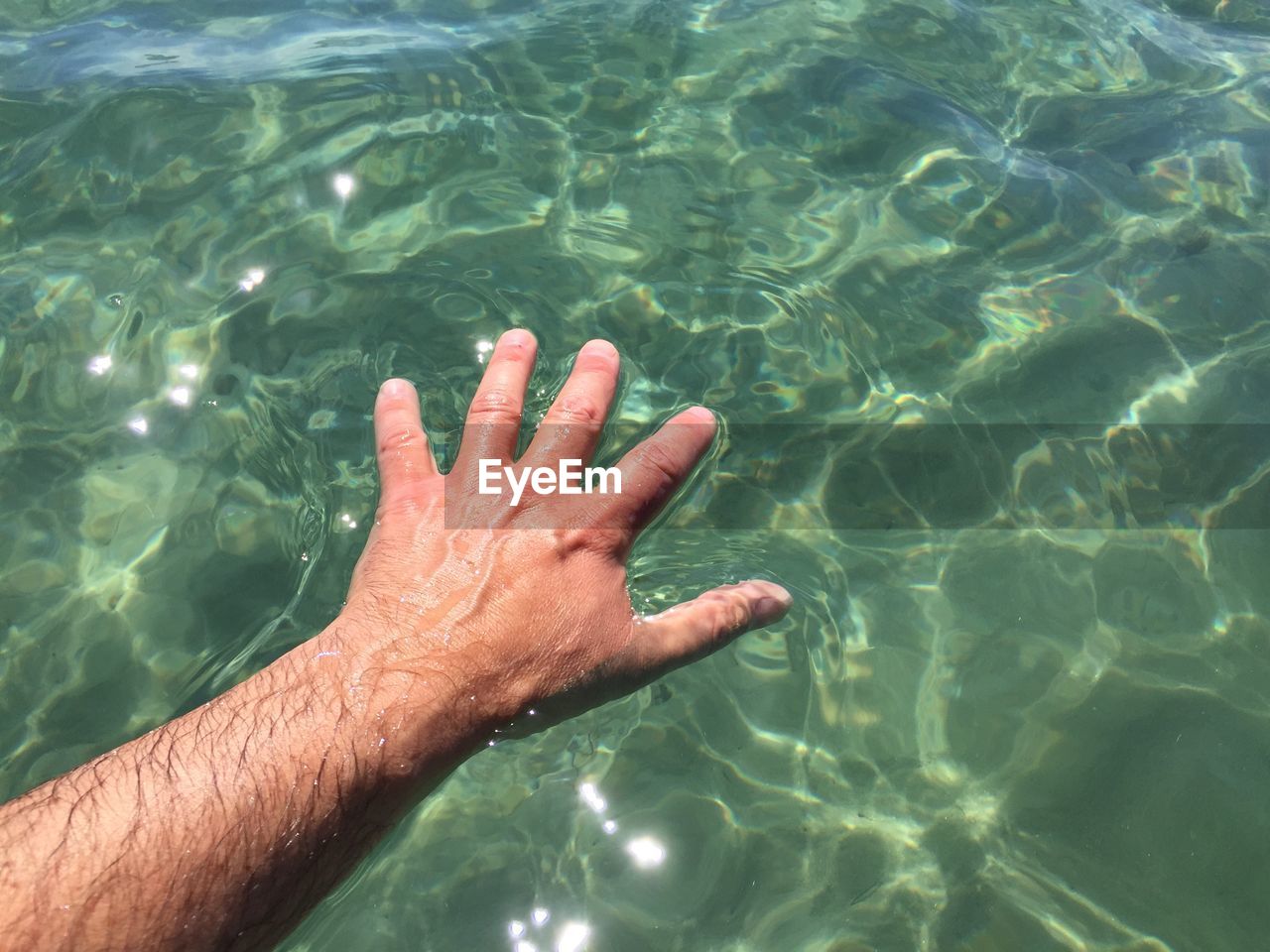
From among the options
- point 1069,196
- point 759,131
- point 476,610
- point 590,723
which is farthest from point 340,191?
point 1069,196

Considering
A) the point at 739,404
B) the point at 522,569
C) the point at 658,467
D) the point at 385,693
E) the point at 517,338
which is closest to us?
the point at 385,693

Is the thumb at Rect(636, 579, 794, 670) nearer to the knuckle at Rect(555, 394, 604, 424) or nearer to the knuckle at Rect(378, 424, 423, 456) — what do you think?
the knuckle at Rect(555, 394, 604, 424)

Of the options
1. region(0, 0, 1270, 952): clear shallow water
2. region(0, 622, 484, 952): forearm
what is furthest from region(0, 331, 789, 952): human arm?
region(0, 0, 1270, 952): clear shallow water

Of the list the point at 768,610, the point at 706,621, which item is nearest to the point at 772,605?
the point at 768,610

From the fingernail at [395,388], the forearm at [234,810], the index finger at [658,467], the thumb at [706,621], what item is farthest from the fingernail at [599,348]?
the forearm at [234,810]

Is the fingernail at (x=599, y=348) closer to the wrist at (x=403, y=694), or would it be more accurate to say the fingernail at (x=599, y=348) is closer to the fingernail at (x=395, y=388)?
the fingernail at (x=395, y=388)

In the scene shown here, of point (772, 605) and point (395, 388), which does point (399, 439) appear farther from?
point (772, 605)

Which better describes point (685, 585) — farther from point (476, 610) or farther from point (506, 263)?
point (506, 263)

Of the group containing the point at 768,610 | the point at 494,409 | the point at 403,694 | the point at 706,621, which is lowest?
the point at 768,610
